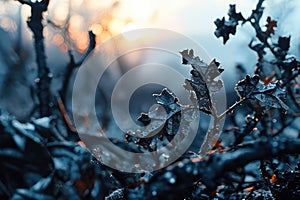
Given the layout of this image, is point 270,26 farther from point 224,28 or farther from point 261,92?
point 261,92

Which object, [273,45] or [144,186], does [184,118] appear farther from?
[273,45]

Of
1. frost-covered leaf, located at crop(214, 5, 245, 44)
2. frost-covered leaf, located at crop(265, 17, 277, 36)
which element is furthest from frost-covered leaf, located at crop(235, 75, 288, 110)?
frost-covered leaf, located at crop(265, 17, 277, 36)

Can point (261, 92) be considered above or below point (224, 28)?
below

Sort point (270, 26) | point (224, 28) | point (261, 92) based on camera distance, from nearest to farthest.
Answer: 1. point (261, 92)
2. point (224, 28)
3. point (270, 26)

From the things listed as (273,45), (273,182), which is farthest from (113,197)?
(273,45)

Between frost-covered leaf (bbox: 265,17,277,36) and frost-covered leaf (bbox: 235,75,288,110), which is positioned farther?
frost-covered leaf (bbox: 265,17,277,36)

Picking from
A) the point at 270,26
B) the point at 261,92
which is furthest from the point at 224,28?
the point at 261,92

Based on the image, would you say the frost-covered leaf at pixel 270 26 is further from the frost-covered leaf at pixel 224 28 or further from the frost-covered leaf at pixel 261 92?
the frost-covered leaf at pixel 261 92

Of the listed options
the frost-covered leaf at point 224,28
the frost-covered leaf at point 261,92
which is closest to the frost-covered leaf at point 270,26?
the frost-covered leaf at point 224,28

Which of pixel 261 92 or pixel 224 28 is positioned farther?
pixel 224 28

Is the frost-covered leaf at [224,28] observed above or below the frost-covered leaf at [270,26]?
below

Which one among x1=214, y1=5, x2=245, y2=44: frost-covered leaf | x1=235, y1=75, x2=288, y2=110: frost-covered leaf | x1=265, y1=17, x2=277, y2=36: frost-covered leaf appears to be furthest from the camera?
x1=265, y1=17, x2=277, y2=36: frost-covered leaf

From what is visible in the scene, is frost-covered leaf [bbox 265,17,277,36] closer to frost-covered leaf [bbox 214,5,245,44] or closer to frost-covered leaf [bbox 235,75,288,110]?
frost-covered leaf [bbox 214,5,245,44]
